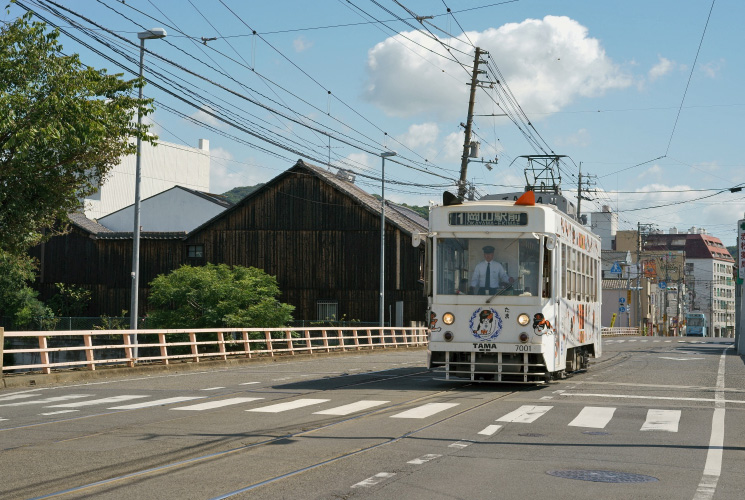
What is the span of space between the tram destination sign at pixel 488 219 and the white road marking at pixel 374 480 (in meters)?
9.98

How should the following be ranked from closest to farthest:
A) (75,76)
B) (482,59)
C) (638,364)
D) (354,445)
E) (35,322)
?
(354,445) → (75,76) → (638,364) → (482,59) → (35,322)

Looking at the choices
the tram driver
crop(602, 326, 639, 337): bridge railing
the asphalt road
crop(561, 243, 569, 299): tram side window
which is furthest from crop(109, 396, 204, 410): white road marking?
crop(602, 326, 639, 337): bridge railing

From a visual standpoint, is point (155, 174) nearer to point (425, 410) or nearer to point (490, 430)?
point (425, 410)

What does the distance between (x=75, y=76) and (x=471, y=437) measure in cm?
1643

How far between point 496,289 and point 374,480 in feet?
33.1

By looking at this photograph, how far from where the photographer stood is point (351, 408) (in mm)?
14312

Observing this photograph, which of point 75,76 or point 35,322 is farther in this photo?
point 35,322

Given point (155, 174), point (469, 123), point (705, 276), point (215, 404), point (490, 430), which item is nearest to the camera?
point (490, 430)

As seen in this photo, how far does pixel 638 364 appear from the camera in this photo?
2864 cm

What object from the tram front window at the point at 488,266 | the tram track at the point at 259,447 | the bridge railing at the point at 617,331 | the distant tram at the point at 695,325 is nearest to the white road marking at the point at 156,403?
the tram track at the point at 259,447

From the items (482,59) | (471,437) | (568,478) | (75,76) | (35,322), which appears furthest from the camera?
(35,322)

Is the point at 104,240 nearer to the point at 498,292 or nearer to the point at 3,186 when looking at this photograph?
the point at 3,186

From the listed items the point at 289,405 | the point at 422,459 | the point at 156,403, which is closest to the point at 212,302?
the point at 156,403

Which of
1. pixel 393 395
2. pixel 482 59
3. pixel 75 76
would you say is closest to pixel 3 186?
pixel 75 76
